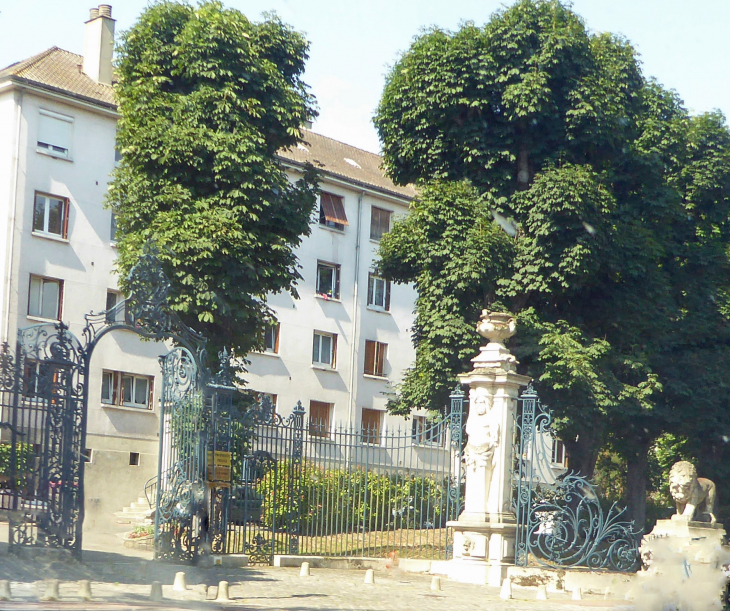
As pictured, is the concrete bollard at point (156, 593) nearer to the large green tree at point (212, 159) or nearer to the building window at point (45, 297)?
the large green tree at point (212, 159)

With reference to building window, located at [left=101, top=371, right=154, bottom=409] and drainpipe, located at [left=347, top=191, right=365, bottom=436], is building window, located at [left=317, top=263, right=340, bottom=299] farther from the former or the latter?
building window, located at [left=101, top=371, right=154, bottom=409]

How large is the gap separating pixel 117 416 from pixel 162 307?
1712 cm

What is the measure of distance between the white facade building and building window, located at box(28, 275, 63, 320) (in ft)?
0.11

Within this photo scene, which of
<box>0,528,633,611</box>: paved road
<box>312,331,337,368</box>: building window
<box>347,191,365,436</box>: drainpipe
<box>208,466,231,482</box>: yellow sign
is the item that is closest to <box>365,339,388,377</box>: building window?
<box>347,191,365,436</box>: drainpipe

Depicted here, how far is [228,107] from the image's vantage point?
2239cm

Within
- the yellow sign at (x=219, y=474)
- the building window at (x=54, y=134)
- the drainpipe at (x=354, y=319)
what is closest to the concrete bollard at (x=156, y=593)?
the yellow sign at (x=219, y=474)

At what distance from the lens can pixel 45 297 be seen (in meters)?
31.2

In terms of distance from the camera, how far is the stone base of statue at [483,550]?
15.6m

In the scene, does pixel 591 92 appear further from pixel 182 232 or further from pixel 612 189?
pixel 182 232

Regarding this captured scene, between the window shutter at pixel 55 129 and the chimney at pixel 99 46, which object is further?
the chimney at pixel 99 46

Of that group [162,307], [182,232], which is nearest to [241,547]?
[162,307]

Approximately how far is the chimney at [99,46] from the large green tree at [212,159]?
37.5 feet

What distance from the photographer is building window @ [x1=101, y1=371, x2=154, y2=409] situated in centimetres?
3259

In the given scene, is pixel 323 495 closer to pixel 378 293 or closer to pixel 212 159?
pixel 212 159
